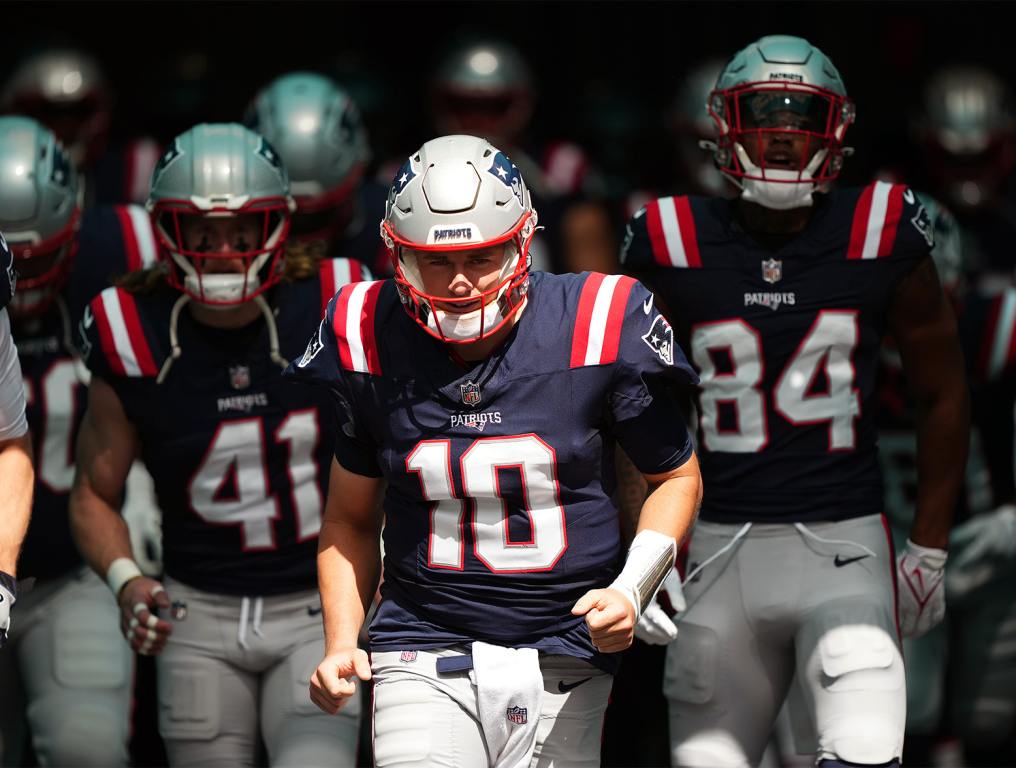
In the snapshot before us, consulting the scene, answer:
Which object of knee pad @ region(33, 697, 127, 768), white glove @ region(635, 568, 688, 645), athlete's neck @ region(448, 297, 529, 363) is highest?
athlete's neck @ region(448, 297, 529, 363)

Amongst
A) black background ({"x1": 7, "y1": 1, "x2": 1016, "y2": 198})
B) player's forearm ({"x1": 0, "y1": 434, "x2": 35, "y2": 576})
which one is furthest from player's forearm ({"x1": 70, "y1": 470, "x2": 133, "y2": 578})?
black background ({"x1": 7, "y1": 1, "x2": 1016, "y2": 198})

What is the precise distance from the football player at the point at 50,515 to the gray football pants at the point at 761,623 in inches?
53.2

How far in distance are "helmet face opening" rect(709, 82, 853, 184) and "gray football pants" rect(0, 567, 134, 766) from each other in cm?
187

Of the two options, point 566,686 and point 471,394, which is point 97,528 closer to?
point 471,394

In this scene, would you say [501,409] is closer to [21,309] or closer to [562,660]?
[562,660]

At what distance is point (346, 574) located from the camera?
3.32 metres

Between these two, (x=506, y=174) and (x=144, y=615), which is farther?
(x=144, y=615)

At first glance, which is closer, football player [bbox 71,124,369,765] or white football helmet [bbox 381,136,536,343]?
white football helmet [bbox 381,136,536,343]

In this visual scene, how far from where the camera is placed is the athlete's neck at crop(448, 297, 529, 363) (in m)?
3.23

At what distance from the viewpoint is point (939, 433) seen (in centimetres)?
381

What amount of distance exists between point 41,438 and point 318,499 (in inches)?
31.0

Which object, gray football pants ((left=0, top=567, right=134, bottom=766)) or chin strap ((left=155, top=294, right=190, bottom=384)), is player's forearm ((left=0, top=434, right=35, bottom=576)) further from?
gray football pants ((left=0, top=567, right=134, bottom=766))

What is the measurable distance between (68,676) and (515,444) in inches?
58.8

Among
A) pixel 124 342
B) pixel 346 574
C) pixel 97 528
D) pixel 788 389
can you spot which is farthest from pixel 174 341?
pixel 788 389
